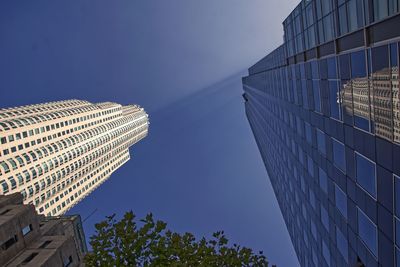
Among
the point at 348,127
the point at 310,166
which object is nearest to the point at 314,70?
the point at 348,127

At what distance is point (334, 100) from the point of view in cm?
2677

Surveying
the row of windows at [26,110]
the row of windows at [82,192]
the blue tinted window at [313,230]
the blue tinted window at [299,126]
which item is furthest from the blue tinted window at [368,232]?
the row of windows at [26,110]

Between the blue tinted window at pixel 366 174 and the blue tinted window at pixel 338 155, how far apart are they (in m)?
2.84

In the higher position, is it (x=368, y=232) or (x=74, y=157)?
(x=368, y=232)

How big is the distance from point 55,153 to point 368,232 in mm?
105160

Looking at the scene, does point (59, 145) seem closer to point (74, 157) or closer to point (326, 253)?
point (74, 157)

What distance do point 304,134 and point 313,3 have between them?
13.6m

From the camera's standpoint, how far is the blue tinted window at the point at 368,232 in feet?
68.2

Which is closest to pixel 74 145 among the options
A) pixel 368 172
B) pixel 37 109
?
pixel 37 109

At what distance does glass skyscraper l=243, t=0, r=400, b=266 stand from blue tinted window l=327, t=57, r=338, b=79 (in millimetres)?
69

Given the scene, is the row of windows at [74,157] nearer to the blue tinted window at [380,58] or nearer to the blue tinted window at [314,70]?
the blue tinted window at [314,70]

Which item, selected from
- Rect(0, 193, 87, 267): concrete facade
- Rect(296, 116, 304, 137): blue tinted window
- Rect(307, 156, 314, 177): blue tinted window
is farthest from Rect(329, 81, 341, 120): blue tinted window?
Rect(0, 193, 87, 267): concrete facade

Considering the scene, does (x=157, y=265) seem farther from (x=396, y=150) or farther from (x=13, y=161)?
(x=13, y=161)

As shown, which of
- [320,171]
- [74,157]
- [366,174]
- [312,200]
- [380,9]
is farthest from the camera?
[74,157]
